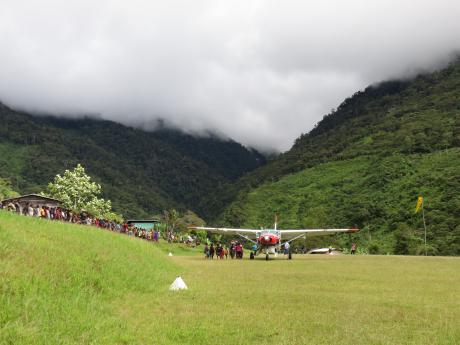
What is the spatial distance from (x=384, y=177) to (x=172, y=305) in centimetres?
8085

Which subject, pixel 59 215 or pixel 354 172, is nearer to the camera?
pixel 59 215

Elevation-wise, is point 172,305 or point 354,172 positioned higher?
point 354,172

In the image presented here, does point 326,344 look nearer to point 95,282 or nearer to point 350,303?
point 350,303

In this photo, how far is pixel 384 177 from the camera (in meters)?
86.1

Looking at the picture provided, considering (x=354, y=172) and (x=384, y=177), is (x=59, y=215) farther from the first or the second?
(x=354, y=172)

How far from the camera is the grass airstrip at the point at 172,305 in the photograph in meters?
7.78

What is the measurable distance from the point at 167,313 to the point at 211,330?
1970mm

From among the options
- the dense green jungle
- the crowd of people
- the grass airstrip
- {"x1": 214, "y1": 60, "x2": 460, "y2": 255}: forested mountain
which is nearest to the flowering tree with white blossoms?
the dense green jungle

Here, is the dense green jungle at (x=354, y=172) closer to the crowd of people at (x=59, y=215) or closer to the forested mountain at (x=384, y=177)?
the forested mountain at (x=384, y=177)

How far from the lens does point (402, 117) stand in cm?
12319

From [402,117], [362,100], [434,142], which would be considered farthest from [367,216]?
[362,100]

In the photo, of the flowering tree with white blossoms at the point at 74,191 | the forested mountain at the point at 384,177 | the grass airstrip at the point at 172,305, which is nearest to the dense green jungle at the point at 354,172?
the forested mountain at the point at 384,177

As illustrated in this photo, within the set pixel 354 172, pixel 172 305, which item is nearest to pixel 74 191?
pixel 172 305

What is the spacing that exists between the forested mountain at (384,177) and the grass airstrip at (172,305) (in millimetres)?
45411
